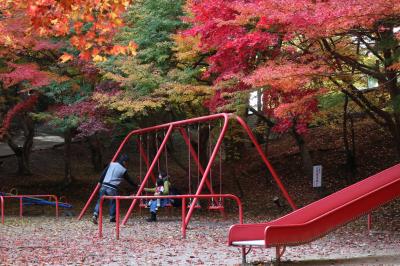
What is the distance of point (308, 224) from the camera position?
7621mm

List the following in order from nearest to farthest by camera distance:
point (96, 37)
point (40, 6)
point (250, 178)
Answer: point (40, 6)
point (96, 37)
point (250, 178)

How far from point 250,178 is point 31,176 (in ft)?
31.6

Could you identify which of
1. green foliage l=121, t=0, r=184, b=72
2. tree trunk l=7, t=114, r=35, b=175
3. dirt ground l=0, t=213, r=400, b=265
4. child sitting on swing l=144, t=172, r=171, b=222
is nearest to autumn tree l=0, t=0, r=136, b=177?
green foliage l=121, t=0, r=184, b=72

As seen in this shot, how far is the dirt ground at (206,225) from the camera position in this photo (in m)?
8.80

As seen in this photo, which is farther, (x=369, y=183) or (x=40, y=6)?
(x=369, y=183)

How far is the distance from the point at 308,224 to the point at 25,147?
1968cm

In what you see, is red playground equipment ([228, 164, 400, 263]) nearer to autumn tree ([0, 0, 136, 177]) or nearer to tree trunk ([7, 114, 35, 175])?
autumn tree ([0, 0, 136, 177])

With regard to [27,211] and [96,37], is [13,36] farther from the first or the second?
[96,37]

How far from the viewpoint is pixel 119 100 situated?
17141mm

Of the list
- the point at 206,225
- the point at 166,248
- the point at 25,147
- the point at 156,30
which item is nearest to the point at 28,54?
the point at 156,30

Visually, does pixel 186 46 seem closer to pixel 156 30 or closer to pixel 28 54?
pixel 156 30

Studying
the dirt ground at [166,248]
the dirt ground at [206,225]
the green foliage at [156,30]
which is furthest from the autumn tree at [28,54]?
the dirt ground at [166,248]

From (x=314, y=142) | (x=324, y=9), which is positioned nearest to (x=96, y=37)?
(x=324, y=9)

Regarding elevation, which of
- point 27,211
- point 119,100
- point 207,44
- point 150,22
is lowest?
point 27,211
